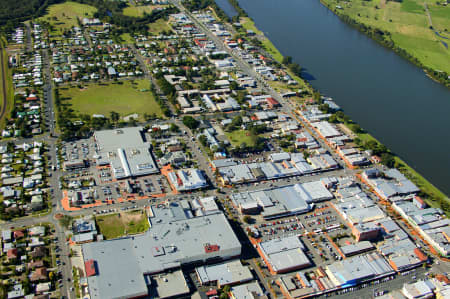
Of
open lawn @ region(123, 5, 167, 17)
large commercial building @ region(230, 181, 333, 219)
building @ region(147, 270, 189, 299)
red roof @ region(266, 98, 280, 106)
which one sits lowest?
building @ region(147, 270, 189, 299)

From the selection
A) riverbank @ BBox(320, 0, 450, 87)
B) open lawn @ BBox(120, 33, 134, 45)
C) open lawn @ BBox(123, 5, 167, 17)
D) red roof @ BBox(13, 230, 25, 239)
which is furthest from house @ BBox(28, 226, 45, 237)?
riverbank @ BBox(320, 0, 450, 87)

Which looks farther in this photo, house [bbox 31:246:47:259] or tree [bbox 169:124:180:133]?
tree [bbox 169:124:180:133]

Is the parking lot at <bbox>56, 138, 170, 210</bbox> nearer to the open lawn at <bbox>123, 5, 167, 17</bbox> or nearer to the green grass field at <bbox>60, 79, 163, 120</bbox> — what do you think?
the green grass field at <bbox>60, 79, 163, 120</bbox>

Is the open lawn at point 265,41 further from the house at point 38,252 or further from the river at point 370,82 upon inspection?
the house at point 38,252

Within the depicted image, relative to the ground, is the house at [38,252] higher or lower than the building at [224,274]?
lower

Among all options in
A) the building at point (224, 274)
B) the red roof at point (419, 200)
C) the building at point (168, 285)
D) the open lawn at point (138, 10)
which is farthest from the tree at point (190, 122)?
the open lawn at point (138, 10)

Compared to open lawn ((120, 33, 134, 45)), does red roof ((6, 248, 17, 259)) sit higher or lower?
lower
